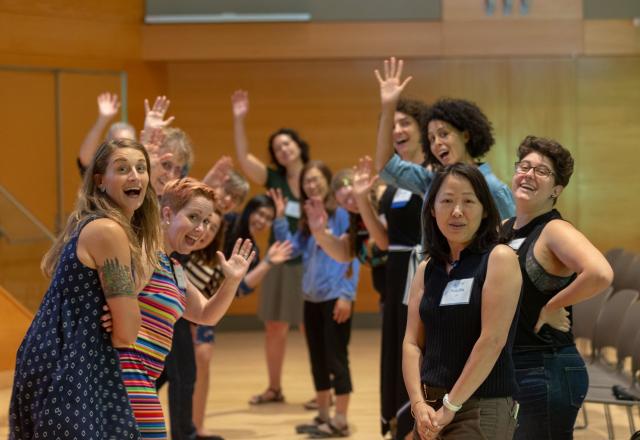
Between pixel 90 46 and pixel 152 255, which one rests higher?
pixel 90 46

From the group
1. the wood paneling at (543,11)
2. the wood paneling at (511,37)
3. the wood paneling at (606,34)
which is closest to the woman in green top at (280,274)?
the wood paneling at (511,37)

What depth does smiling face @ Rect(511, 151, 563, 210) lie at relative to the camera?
3.87 metres

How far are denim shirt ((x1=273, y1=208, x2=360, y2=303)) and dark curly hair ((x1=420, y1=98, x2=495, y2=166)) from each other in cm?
187

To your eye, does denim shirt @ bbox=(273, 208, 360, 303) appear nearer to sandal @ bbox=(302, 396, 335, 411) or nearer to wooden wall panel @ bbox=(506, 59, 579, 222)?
sandal @ bbox=(302, 396, 335, 411)

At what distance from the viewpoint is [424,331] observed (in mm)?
3396

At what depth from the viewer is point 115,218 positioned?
3182mm

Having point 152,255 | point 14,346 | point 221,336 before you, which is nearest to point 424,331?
point 152,255

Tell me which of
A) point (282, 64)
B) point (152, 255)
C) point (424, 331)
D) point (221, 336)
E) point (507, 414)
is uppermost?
point (282, 64)

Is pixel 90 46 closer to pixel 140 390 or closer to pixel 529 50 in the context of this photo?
pixel 529 50

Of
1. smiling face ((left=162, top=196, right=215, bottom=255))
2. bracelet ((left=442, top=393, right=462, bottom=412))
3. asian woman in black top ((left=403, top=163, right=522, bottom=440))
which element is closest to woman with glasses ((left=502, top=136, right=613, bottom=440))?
asian woman in black top ((left=403, top=163, right=522, bottom=440))

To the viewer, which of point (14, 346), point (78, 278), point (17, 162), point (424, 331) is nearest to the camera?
point (78, 278)

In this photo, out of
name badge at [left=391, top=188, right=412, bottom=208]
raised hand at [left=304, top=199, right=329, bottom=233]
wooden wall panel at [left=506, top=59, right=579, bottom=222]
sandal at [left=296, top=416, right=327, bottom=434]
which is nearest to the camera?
name badge at [left=391, top=188, right=412, bottom=208]

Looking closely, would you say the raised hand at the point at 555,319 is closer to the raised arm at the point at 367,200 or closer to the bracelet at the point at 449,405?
the bracelet at the point at 449,405

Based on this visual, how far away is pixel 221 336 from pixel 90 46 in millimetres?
3185
